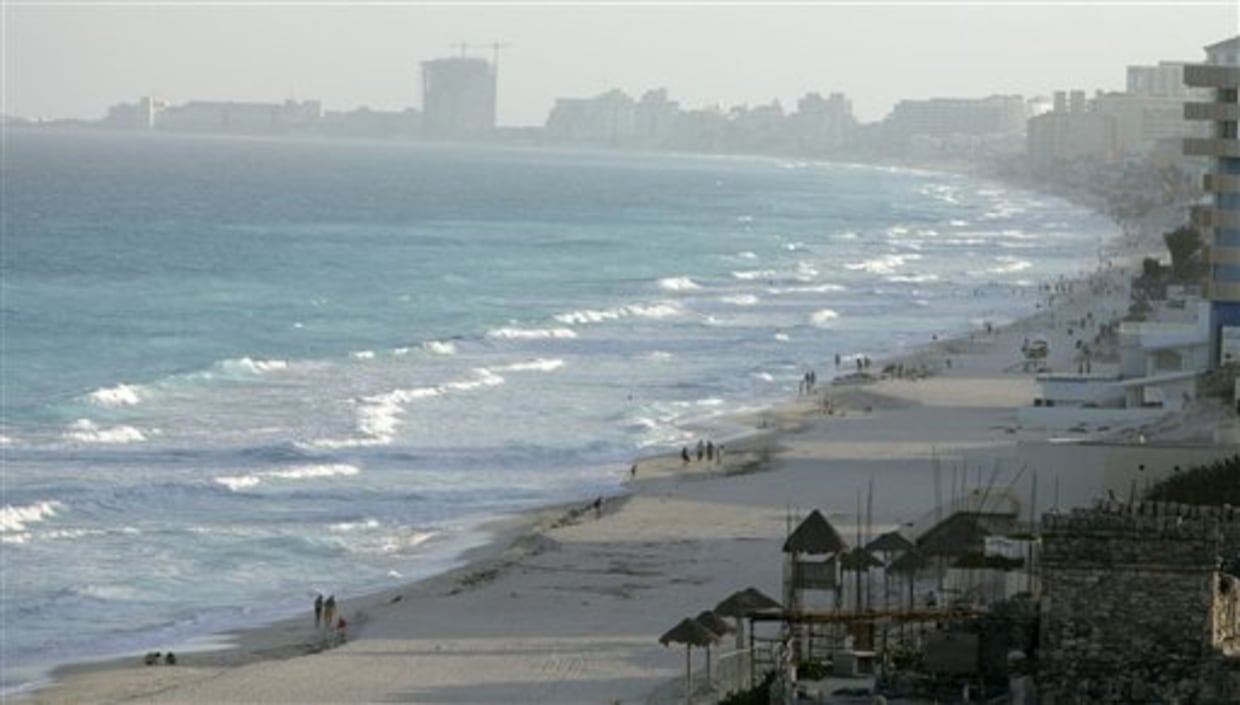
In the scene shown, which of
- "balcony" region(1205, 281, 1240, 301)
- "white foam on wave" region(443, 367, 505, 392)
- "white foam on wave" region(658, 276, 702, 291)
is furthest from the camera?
"white foam on wave" region(658, 276, 702, 291)

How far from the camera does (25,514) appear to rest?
3988 cm

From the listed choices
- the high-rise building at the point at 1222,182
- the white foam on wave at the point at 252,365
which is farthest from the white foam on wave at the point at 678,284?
the high-rise building at the point at 1222,182

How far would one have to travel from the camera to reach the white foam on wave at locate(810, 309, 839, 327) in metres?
78.6

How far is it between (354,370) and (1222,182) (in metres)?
24.4

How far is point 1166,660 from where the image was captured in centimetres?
1507

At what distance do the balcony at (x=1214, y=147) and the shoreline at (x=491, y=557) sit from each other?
29.3 feet

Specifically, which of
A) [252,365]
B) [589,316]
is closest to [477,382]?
[252,365]

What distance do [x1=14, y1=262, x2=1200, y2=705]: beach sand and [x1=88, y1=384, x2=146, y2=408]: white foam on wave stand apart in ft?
44.0

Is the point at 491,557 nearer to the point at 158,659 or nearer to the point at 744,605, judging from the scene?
the point at 158,659

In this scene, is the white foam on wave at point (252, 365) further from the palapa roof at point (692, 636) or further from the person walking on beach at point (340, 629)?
the palapa roof at point (692, 636)

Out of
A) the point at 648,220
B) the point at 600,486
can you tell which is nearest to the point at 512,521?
the point at 600,486

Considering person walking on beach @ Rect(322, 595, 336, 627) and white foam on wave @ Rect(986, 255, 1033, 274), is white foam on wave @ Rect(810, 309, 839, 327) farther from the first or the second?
person walking on beach @ Rect(322, 595, 336, 627)

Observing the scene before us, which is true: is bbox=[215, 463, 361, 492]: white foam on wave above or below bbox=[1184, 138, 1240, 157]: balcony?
below

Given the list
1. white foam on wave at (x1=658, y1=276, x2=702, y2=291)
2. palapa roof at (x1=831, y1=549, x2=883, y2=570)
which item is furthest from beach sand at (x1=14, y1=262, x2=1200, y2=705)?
white foam on wave at (x1=658, y1=276, x2=702, y2=291)
